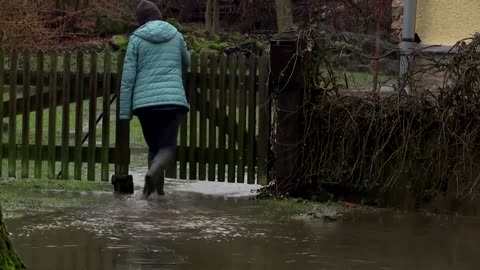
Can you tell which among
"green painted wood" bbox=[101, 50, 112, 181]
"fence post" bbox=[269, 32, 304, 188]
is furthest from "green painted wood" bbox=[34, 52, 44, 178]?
"fence post" bbox=[269, 32, 304, 188]

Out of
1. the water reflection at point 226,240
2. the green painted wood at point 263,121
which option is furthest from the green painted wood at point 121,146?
the green painted wood at point 263,121

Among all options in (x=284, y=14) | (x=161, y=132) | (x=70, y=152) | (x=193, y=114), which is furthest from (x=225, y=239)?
(x=284, y=14)

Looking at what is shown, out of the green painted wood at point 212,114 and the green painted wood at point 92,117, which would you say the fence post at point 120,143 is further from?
the green painted wood at point 212,114

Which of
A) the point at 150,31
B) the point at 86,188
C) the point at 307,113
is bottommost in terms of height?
the point at 86,188

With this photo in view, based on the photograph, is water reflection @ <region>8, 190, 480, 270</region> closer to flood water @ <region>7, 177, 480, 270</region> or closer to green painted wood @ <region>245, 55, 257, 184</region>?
flood water @ <region>7, 177, 480, 270</region>

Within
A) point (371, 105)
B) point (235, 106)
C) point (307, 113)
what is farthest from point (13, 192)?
point (371, 105)

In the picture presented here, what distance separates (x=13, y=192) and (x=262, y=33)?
25.4 metres

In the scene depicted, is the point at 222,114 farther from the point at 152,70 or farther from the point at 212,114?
the point at 152,70

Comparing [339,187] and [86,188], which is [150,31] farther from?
[339,187]

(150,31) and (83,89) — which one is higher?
(150,31)

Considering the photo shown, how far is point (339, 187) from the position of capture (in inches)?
346

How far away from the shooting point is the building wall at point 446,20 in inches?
418

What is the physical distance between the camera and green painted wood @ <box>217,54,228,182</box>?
9070 mm

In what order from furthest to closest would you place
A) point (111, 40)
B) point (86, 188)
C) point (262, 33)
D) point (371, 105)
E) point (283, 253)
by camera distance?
point (262, 33) → point (111, 40) → point (86, 188) → point (371, 105) → point (283, 253)
